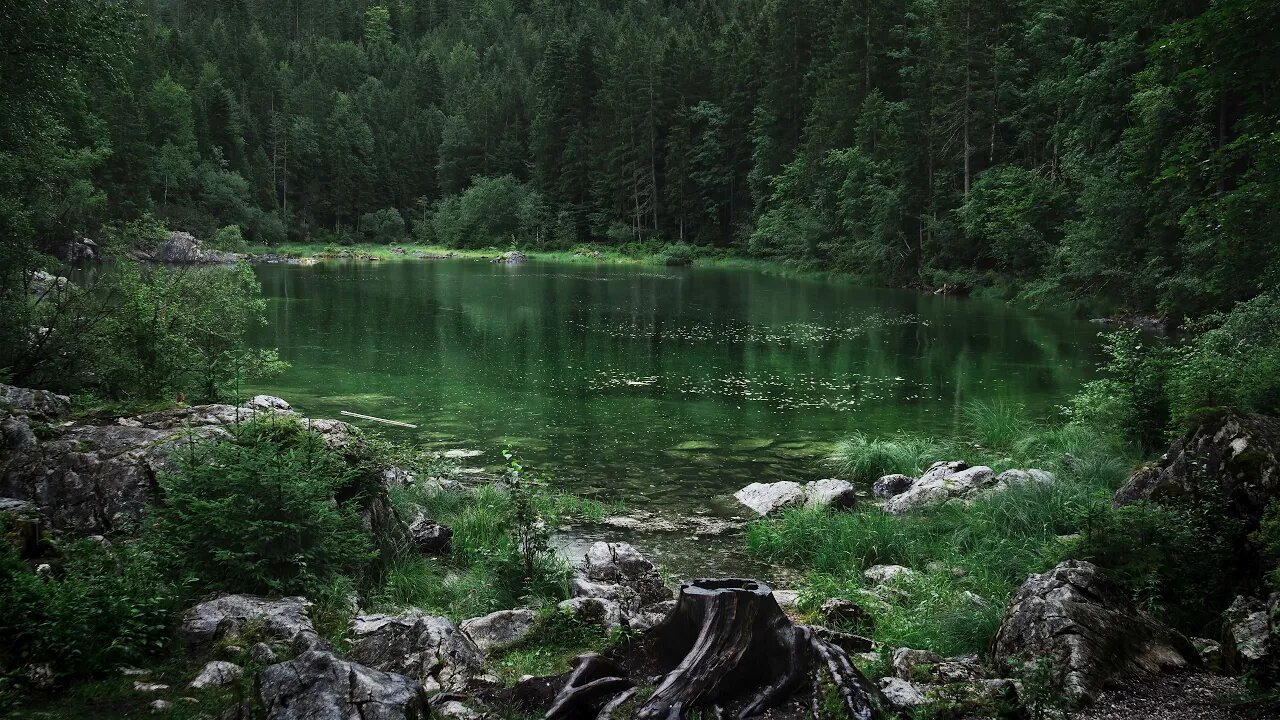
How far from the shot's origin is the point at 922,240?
168 ft

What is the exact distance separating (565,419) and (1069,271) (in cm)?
2689

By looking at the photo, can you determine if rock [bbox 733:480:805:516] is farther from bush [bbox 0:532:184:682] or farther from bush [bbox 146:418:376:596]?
bush [bbox 0:532:184:682]

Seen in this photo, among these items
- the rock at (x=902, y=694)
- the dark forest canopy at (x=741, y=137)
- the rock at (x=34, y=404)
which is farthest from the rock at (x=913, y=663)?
the dark forest canopy at (x=741, y=137)

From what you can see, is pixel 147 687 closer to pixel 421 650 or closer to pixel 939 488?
pixel 421 650

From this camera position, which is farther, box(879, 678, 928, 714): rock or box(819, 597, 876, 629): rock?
box(819, 597, 876, 629): rock

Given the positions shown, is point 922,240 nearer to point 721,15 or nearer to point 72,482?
A: point 72,482

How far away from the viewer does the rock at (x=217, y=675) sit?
5164mm

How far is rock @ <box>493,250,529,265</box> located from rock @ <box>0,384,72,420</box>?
66867 mm

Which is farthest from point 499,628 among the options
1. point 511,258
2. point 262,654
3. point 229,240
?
point 511,258

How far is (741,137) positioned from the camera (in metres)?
81.6

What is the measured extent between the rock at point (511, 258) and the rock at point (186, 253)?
73.4ft

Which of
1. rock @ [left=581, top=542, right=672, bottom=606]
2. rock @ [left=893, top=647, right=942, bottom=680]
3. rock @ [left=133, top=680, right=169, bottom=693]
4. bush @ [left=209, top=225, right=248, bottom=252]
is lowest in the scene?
rock @ [left=581, top=542, right=672, bottom=606]

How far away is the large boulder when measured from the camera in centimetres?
704

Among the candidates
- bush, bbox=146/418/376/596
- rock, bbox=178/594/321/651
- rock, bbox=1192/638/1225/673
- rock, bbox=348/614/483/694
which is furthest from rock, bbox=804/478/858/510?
rock, bbox=178/594/321/651
